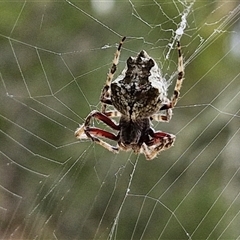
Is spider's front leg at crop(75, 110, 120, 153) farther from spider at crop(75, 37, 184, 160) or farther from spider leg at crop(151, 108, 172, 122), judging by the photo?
spider leg at crop(151, 108, 172, 122)

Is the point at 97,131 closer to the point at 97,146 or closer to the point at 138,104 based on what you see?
A: the point at 138,104

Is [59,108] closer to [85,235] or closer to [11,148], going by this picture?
[11,148]

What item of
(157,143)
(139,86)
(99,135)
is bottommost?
(99,135)

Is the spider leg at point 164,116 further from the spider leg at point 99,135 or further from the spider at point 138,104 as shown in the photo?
the spider leg at point 99,135

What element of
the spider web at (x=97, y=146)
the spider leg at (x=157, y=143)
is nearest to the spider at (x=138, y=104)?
the spider leg at (x=157, y=143)


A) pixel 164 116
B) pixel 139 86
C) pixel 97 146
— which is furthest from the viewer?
pixel 97 146

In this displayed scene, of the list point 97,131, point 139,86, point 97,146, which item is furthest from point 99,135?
point 97,146

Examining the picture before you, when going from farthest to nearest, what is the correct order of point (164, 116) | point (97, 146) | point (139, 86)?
point (97, 146), point (164, 116), point (139, 86)
